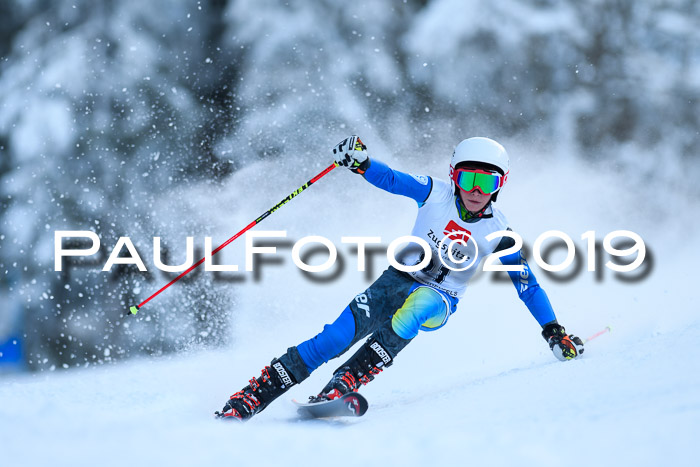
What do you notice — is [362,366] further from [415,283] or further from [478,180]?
[478,180]

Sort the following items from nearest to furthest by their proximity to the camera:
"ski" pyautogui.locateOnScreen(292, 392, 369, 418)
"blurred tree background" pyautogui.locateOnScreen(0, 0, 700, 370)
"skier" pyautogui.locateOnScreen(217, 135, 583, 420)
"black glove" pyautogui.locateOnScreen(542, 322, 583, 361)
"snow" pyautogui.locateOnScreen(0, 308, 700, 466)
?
"snow" pyautogui.locateOnScreen(0, 308, 700, 466) < "ski" pyautogui.locateOnScreen(292, 392, 369, 418) < "skier" pyautogui.locateOnScreen(217, 135, 583, 420) < "black glove" pyautogui.locateOnScreen(542, 322, 583, 361) < "blurred tree background" pyautogui.locateOnScreen(0, 0, 700, 370)

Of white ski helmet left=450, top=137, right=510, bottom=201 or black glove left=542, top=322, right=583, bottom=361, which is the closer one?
white ski helmet left=450, top=137, right=510, bottom=201

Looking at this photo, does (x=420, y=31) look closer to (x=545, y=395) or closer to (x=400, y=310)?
(x=400, y=310)

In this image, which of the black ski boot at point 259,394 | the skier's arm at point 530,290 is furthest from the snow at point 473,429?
the skier's arm at point 530,290

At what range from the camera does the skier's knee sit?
271 centimetres

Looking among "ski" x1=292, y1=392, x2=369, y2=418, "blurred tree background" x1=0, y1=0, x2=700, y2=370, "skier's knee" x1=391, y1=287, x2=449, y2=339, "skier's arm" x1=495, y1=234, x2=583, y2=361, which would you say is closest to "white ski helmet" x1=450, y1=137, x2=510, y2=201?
"skier's arm" x1=495, y1=234, x2=583, y2=361

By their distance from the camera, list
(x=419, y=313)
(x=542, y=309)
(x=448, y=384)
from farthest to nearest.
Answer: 1. (x=448, y=384)
2. (x=542, y=309)
3. (x=419, y=313)

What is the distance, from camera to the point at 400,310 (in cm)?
275

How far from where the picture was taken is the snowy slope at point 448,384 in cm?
154

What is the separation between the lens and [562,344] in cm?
295

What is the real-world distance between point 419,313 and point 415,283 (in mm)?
219

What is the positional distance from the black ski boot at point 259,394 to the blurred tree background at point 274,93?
4.36 meters

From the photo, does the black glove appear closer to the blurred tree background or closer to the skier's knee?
the skier's knee

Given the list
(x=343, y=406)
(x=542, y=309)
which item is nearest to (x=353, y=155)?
(x=343, y=406)
